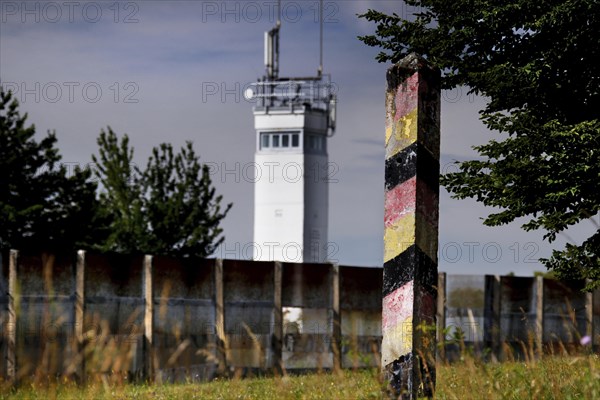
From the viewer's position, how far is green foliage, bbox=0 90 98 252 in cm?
4716

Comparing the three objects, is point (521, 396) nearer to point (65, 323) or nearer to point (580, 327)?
point (65, 323)

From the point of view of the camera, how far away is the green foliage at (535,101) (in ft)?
57.0

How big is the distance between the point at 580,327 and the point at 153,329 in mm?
12776

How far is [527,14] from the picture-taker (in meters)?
17.5

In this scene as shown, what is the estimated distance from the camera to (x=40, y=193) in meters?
48.7

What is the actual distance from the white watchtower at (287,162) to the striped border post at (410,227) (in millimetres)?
70744

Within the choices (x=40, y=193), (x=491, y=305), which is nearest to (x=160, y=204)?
(x=40, y=193)

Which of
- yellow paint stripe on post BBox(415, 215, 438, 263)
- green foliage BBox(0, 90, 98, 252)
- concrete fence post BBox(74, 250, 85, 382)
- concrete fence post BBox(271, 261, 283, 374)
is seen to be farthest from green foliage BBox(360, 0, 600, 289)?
green foliage BBox(0, 90, 98, 252)

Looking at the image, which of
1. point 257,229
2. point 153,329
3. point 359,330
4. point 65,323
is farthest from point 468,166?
point 257,229

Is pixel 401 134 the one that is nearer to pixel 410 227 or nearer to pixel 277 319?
pixel 410 227

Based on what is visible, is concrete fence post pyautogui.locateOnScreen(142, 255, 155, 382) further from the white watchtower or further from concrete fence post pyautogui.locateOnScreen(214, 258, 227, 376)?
the white watchtower

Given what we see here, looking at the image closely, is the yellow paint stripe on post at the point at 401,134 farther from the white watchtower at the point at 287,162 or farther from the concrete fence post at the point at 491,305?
the white watchtower at the point at 287,162

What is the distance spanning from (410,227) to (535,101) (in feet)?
42.3

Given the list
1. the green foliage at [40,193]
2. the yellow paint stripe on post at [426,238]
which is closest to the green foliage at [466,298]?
the yellow paint stripe on post at [426,238]
